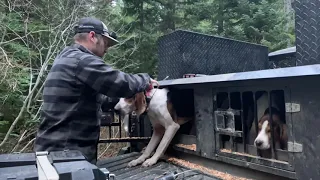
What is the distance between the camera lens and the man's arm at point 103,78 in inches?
96.3

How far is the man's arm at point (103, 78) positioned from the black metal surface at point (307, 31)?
5.25ft

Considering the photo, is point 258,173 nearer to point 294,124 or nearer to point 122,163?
point 294,124

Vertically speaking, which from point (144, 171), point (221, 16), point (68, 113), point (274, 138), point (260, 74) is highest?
point (221, 16)

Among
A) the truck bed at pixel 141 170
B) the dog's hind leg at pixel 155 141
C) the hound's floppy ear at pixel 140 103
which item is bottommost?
the truck bed at pixel 141 170

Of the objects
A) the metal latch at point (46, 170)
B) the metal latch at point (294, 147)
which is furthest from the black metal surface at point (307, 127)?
the metal latch at point (46, 170)

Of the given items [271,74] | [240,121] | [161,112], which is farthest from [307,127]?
[161,112]

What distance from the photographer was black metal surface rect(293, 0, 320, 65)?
282 centimetres

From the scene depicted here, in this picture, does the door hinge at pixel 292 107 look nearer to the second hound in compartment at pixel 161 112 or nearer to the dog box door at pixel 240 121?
the dog box door at pixel 240 121

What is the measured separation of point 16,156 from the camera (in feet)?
4.94

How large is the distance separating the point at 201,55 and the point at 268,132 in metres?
1.95

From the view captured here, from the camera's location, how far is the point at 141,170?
3562 mm

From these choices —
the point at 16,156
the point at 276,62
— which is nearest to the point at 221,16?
the point at 276,62

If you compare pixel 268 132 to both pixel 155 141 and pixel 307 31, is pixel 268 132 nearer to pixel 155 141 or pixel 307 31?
pixel 307 31

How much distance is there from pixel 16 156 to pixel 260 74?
1.68m
